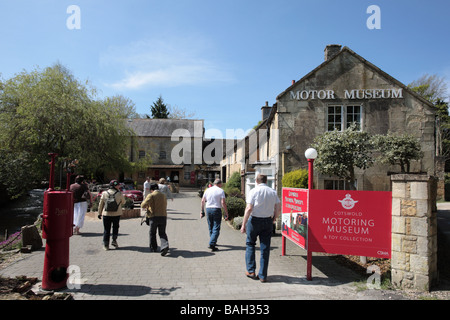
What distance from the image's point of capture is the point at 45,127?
21.2 m

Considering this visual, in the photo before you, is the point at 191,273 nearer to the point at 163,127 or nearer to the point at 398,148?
the point at 398,148

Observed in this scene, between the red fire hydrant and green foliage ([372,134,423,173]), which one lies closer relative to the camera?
the red fire hydrant

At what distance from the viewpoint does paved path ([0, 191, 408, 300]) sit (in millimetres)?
4723

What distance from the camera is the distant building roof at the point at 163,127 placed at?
151 feet

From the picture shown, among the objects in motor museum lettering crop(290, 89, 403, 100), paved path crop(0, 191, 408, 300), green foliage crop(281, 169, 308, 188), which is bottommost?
paved path crop(0, 191, 408, 300)

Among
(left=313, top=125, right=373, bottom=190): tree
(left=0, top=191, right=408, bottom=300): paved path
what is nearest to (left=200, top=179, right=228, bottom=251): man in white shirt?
(left=0, top=191, right=408, bottom=300): paved path

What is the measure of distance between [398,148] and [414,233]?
22.1ft

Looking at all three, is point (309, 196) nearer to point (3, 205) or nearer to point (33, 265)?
point (33, 265)

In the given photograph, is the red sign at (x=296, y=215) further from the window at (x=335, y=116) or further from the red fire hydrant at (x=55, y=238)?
the window at (x=335, y=116)

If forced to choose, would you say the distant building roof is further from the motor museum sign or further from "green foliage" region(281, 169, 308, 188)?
the motor museum sign

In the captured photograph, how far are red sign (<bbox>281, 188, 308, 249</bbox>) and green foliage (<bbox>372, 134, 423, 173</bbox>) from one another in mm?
5928

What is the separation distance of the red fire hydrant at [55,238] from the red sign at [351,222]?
4317 mm

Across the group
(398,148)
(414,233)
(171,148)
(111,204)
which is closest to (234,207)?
(111,204)
